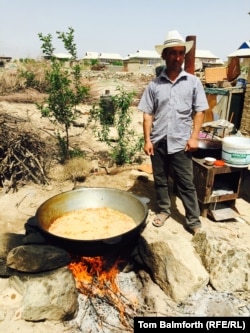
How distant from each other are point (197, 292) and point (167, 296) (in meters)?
0.33

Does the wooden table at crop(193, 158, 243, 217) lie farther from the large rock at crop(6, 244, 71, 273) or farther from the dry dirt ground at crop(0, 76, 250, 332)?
the large rock at crop(6, 244, 71, 273)

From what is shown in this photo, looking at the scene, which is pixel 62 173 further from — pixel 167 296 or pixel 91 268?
pixel 167 296

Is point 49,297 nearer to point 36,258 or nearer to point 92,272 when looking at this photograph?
point 36,258

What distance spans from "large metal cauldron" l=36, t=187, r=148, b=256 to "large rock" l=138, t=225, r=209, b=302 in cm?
30

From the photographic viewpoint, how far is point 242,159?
4055mm

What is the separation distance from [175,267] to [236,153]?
1918 millimetres

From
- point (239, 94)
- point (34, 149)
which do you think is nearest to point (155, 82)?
point (34, 149)

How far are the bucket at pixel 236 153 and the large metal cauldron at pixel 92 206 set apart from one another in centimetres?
153

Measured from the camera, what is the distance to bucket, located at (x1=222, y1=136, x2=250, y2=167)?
401 cm

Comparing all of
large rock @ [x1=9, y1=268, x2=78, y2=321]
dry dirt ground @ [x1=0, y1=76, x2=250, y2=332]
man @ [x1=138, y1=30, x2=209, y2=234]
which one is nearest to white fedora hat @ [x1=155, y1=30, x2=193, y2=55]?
man @ [x1=138, y1=30, x2=209, y2=234]

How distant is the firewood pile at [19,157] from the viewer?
5.38 m

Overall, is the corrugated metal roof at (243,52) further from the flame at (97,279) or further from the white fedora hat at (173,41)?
the flame at (97,279)

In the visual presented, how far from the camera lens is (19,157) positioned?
5613 millimetres

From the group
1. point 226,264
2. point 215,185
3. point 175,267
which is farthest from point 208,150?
point 175,267
